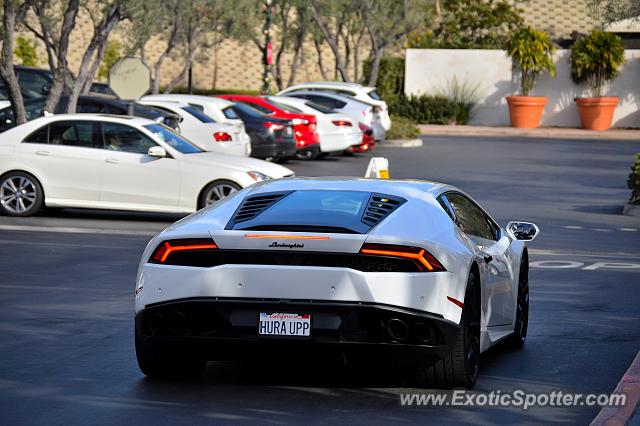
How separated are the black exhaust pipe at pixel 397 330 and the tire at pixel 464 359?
1.04 feet

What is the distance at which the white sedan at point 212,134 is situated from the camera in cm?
2642

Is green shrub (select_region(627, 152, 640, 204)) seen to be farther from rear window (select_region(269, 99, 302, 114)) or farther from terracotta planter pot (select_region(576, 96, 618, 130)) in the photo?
terracotta planter pot (select_region(576, 96, 618, 130))

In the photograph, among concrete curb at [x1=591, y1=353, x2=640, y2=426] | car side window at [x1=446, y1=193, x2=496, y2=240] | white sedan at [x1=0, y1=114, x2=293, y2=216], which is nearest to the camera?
concrete curb at [x1=591, y1=353, x2=640, y2=426]

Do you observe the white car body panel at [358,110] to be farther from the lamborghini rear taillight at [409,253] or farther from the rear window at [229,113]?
the lamborghini rear taillight at [409,253]

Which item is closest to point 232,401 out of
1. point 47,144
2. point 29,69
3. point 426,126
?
point 47,144

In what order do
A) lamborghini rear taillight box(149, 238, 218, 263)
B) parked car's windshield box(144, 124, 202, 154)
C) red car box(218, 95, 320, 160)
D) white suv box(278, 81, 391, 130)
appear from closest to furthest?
lamborghini rear taillight box(149, 238, 218, 263) < parked car's windshield box(144, 124, 202, 154) < red car box(218, 95, 320, 160) < white suv box(278, 81, 391, 130)

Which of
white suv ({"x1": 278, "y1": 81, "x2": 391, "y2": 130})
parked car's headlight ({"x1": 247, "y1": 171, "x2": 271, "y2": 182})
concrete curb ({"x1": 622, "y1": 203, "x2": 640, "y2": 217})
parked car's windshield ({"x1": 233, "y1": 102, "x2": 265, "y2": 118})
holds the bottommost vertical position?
concrete curb ({"x1": 622, "y1": 203, "x2": 640, "y2": 217})

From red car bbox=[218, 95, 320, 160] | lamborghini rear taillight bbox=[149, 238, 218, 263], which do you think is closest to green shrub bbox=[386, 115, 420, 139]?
red car bbox=[218, 95, 320, 160]

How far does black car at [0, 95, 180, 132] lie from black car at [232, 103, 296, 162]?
2.58m

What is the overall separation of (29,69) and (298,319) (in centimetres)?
3146

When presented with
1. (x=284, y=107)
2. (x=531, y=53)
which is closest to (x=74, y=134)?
(x=284, y=107)

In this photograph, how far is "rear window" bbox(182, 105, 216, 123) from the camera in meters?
27.0

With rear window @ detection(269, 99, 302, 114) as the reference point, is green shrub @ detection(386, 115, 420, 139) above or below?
below

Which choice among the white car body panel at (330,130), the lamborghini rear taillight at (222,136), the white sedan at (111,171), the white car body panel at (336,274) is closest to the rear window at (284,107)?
the white car body panel at (330,130)
